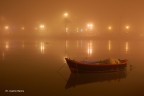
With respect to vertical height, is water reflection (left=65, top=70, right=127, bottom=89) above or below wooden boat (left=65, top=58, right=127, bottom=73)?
below

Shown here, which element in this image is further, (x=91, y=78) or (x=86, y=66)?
(x=86, y=66)

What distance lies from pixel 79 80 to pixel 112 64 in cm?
579

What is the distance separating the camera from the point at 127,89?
25.3 metres

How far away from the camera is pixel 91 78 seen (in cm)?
2944

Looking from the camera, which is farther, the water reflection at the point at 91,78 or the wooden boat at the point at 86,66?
the wooden boat at the point at 86,66

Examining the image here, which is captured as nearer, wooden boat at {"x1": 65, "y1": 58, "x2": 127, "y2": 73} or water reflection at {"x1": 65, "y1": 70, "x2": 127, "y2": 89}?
water reflection at {"x1": 65, "y1": 70, "x2": 127, "y2": 89}

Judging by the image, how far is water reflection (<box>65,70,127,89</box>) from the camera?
2790cm

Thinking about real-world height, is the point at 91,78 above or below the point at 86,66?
below

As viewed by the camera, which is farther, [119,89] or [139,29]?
[139,29]

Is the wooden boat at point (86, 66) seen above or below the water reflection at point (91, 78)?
above

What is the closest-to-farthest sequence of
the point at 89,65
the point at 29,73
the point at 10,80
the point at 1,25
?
the point at 10,80 < the point at 89,65 < the point at 29,73 < the point at 1,25

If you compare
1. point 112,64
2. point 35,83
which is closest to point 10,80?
point 35,83

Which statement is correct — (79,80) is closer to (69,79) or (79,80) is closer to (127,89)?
(69,79)

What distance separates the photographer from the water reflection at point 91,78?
2790 centimetres
